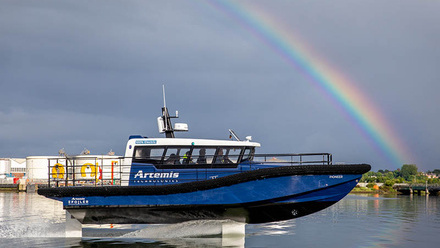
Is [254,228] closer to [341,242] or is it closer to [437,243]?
[341,242]

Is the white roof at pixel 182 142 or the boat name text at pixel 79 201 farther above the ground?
the white roof at pixel 182 142

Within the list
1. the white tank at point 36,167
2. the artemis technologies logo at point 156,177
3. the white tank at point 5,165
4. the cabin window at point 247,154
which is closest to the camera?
the artemis technologies logo at point 156,177

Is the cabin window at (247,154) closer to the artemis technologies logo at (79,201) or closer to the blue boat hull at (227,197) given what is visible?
the blue boat hull at (227,197)

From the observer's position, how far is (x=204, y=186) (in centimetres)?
1306

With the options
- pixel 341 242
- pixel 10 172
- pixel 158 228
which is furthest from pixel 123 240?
pixel 10 172

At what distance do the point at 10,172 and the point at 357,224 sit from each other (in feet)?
259

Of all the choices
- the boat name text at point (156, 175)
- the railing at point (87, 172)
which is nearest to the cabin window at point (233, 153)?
the boat name text at point (156, 175)

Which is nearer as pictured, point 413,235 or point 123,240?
point 123,240

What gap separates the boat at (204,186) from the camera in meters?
12.9

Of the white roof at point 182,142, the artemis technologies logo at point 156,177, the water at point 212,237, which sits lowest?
the water at point 212,237

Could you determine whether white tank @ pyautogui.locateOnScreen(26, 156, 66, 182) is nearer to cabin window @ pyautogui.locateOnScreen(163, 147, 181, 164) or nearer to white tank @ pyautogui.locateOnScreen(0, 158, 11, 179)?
white tank @ pyautogui.locateOnScreen(0, 158, 11, 179)

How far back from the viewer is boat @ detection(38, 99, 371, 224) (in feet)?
42.2

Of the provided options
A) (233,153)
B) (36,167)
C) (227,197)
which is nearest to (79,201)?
(227,197)

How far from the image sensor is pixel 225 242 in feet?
46.0
